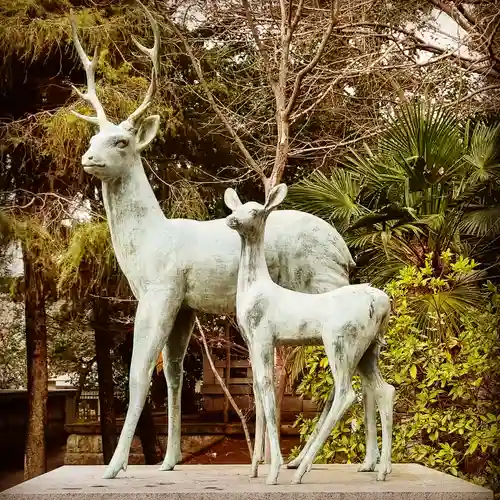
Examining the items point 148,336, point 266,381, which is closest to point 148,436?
point 148,336

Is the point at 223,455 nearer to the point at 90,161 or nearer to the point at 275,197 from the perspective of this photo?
the point at 90,161

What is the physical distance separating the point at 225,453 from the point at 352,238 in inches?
296

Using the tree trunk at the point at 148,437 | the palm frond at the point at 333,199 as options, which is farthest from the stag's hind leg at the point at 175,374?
the tree trunk at the point at 148,437

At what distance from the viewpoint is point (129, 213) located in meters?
5.57

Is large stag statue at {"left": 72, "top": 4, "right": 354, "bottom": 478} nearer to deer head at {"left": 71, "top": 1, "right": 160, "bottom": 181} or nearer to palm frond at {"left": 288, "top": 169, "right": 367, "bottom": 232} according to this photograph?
deer head at {"left": 71, "top": 1, "right": 160, "bottom": 181}

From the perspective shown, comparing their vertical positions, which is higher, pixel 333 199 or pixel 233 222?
pixel 333 199

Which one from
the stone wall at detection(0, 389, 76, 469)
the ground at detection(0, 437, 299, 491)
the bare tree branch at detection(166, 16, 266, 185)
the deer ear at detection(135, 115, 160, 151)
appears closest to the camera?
the deer ear at detection(135, 115, 160, 151)

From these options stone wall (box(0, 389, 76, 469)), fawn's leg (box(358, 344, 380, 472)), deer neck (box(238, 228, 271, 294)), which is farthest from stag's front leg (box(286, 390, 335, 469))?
stone wall (box(0, 389, 76, 469))

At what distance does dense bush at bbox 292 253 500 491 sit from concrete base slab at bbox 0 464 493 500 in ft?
7.77

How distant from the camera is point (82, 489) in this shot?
468 centimetres

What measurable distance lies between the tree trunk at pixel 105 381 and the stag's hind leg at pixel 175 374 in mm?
8004

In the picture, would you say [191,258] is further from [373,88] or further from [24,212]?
[373,88]

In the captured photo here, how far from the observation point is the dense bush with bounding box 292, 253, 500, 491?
7844 mm

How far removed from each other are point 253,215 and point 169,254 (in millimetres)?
737
